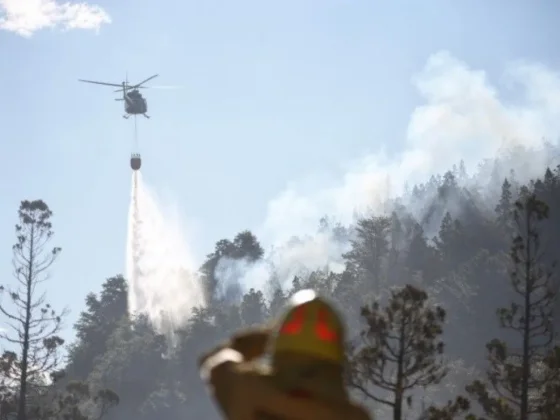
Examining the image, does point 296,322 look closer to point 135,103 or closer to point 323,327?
point 323,327

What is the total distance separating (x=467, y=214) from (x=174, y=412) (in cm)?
4969

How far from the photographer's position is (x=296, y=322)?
2.83m

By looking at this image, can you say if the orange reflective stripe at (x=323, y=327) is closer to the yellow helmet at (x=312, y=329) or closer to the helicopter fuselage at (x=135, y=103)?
the yellow helmet at (x=312, y=329)

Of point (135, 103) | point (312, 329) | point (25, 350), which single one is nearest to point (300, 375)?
point (312, 329)

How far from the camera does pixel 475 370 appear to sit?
3647 inches

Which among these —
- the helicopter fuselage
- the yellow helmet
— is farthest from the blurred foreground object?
the helicopter fuselage

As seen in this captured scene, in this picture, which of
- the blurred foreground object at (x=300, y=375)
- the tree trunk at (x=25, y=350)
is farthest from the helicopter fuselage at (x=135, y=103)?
the blurred foreground object at (x=300, y=375)

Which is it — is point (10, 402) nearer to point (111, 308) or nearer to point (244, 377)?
point (244, 377)

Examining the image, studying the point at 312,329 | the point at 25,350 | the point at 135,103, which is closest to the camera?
the point at 312,329

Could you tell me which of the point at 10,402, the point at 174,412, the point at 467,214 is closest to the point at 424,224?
the point at 467,214

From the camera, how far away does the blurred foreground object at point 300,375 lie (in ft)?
9.17

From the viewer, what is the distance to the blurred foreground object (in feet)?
9.17

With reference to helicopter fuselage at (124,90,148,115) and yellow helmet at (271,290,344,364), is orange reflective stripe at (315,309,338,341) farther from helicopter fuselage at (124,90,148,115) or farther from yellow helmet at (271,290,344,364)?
helicopter fuselage at (124,90,148,115)

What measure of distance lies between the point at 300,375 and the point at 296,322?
0.52 feet
